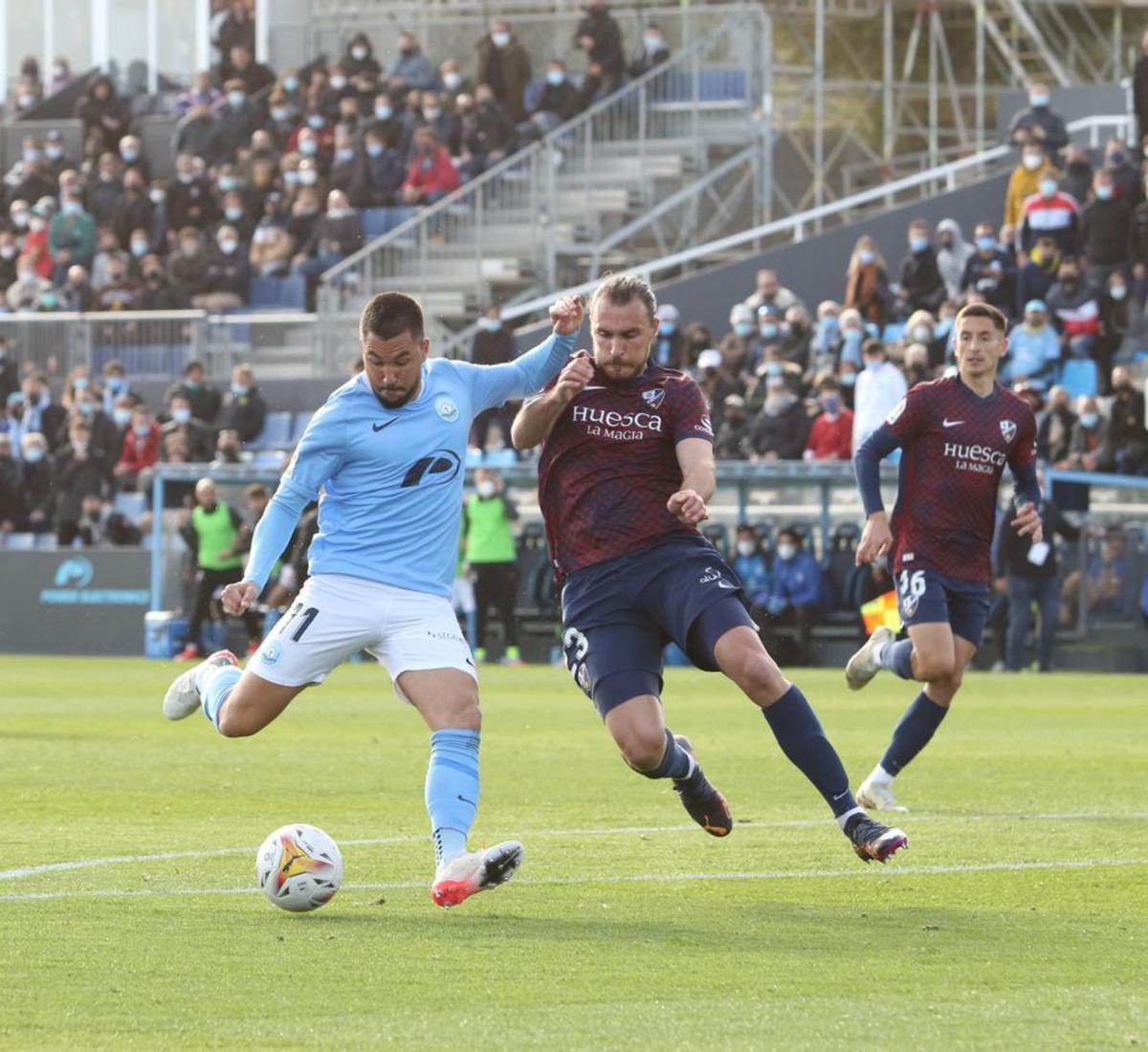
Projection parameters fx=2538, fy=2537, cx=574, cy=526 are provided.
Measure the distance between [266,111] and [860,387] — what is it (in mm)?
17656

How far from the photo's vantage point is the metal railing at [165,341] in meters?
34.2

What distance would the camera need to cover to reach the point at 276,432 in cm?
3244

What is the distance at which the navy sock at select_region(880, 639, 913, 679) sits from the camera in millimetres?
11492

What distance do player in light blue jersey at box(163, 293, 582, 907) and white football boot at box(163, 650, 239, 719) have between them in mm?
824

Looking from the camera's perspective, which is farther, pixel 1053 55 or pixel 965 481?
pixel 1053 55

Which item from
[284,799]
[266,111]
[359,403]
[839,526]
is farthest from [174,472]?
[359,403]

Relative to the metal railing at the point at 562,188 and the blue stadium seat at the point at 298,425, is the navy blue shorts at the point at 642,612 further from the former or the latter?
the metal railing at the point at 562,188

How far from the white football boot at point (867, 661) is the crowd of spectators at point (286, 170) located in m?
23.8

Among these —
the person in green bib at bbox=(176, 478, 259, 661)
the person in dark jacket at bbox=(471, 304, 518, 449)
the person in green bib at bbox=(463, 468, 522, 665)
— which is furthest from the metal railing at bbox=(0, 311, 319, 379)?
the person in green bib at bbox=(463, 468, 522, 665)

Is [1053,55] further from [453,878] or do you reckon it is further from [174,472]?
[453,878]

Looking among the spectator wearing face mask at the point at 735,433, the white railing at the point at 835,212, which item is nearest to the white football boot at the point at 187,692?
the spectator wearing face mask at the point at 735,433

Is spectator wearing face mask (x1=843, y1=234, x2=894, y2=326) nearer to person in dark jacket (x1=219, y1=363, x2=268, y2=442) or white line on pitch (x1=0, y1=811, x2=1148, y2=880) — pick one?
person in dark jacket (x1=219, y1=363, x2=268, y2=442)

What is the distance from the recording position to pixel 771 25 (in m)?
37.1

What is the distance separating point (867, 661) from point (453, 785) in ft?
16.5
